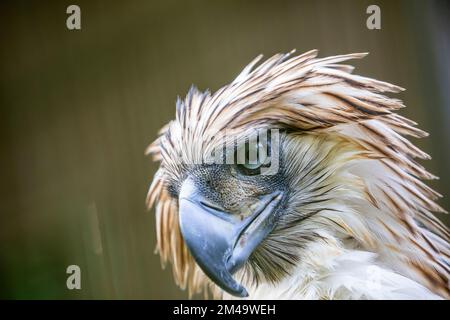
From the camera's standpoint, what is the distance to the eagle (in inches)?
48.8

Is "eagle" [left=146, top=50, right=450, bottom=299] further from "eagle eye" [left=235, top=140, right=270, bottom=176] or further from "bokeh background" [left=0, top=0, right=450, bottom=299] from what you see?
"bokeh background" [left=0, top=0, right=450, bottom=299]

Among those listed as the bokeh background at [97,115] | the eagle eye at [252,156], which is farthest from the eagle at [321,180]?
the bokeh background at [97,115]

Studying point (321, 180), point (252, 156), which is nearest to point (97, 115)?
point (252, 156)

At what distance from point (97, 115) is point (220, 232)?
73 cm

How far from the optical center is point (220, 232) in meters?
1.18

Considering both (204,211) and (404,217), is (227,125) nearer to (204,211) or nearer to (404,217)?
(204,211)

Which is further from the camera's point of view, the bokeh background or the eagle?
the bokeh background

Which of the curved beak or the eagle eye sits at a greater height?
the eagle eye

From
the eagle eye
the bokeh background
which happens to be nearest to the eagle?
the eagle eye

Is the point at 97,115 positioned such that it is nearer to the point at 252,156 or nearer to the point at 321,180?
the point at 252,156

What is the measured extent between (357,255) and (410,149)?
0.28 metres

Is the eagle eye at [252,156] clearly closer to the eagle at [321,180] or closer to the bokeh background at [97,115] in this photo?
the eagle at [321,180]

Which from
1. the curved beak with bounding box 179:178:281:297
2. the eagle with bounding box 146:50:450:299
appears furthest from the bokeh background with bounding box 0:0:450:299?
the curved beak with bounding box 179:178:281:297

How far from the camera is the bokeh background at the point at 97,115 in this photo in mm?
1648
